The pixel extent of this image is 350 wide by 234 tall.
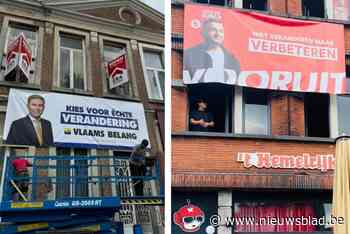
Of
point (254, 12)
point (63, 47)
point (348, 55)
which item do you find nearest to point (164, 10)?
point (254, 12)

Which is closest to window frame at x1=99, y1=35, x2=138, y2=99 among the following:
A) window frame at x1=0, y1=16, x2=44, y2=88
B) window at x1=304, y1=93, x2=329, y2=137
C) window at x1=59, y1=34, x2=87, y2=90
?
window at x1=59, y1=34, x2=87, y2=90

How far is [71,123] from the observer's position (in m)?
2.65

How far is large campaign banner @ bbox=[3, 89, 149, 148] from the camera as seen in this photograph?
2.59 m

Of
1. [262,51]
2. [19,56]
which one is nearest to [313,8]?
[262,51]

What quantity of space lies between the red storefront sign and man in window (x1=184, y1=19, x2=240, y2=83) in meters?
0.39

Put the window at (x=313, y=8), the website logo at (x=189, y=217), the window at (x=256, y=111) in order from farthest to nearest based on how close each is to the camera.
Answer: the window at (x=313, y=8) < the window at (x=256, y=111) < the website logo at (x=189, y=217)

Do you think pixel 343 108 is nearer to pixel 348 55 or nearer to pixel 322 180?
pixel 348 55

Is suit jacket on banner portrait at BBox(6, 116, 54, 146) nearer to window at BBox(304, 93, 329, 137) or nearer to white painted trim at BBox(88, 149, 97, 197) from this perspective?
white painted trim at BBox(88, 149, 97, 197)

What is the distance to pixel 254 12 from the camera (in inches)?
98.4

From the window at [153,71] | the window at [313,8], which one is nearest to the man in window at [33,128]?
the window at [153,71]

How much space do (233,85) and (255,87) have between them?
0.13 meters

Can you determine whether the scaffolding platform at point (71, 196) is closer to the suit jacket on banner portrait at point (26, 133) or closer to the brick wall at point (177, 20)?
the suit jacket on banner portrait at point (26, 133)

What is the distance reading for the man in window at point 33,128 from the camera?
256cm

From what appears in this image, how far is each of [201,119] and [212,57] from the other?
300 mm
